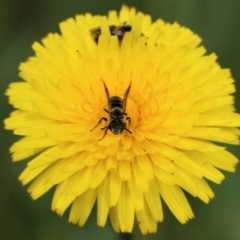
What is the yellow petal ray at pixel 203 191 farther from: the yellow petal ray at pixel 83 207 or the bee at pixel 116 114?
the yellow petal ray at pixel 83 207

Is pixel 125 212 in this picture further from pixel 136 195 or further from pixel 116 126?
pixel 116 126

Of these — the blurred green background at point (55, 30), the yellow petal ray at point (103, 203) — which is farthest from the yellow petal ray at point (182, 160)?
the blurred green background at point (55, 30)

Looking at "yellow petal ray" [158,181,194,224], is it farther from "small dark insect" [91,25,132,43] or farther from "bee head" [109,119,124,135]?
"small dark insect" [91,25,132,43]

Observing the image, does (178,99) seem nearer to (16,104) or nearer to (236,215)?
(16,104)

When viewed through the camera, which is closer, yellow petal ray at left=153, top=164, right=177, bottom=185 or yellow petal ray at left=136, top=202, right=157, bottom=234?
yellow petal ray at left=153, top=164, right=177, bottom=185

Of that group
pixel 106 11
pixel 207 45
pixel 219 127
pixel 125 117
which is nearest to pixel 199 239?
pixel 219 127

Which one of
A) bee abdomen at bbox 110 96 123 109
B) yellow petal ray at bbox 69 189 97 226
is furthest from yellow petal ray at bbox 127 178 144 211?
bee abdomen at bbox 110 96 123 109
